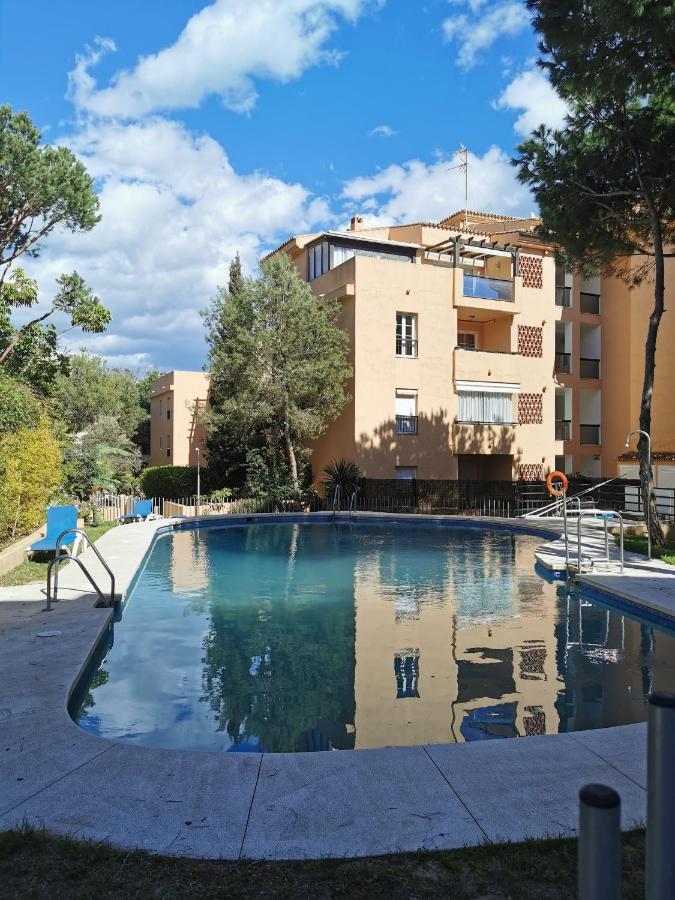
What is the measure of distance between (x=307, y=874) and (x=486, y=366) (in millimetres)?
26150

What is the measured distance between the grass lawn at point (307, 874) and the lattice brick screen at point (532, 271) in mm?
27888

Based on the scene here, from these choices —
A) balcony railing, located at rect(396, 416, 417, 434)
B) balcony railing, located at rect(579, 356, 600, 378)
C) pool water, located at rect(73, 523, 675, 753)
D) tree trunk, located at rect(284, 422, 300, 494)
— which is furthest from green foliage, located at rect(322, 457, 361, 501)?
balcony railing, located at rect(579, 356, 600, 378)

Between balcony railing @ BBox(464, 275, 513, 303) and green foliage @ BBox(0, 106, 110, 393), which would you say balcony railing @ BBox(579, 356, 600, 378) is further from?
green foliage @ BBox(0, 106, 110, 393)

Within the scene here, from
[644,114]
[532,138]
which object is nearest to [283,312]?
[532,138]

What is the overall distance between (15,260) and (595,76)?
14.9m

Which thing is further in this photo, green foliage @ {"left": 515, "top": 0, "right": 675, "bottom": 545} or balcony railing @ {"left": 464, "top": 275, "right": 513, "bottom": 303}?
balcony railing @ {"left": 464, "top": 275, "right": 513, "bottom": 303}

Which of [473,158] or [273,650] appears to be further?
[473,158]

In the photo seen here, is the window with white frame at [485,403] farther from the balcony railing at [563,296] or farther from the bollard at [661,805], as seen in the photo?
the bollard at [661,805]

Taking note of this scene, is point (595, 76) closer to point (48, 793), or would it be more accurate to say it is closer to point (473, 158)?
point (48, 793)

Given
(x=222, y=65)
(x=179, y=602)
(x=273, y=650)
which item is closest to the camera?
(x=273, y=650)

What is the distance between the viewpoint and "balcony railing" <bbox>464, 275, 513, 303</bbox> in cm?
2775

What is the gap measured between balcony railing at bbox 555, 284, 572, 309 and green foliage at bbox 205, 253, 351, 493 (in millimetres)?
11653

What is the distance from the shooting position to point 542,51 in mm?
11836

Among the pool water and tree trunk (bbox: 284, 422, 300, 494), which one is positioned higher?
tree trunk (bbox: 284, 422, 300, 494)
